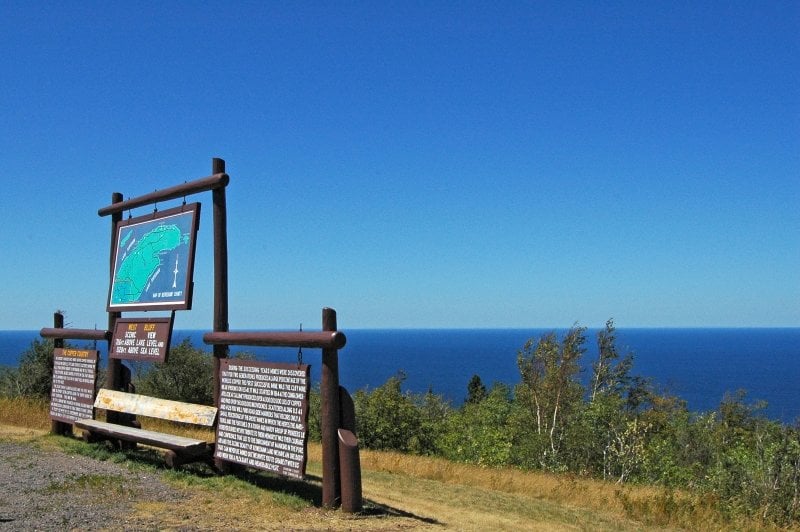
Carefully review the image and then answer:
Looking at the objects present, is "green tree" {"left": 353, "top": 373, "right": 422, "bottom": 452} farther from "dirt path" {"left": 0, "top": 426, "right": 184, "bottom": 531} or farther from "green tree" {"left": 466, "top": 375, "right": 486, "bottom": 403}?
"green tree" {"left": 466, "top": 375, "right": 486, "bottom": 403}

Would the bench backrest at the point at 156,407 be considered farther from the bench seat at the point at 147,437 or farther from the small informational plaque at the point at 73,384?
the small informational plaque at the point at 73,384

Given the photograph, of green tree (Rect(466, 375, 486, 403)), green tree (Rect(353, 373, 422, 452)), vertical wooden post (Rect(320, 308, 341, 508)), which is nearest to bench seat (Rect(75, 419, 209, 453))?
vertical wooden post (Rect(320, 308, 341, 508))

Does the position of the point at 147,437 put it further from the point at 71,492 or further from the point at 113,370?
the point at 113,370

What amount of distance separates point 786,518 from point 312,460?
9.68 m

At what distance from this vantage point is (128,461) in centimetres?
1167

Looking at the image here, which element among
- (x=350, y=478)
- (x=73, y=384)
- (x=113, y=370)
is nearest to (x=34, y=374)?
(x=73, y=384)

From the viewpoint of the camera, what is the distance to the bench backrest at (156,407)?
417 inches

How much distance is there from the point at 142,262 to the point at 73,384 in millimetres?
3440

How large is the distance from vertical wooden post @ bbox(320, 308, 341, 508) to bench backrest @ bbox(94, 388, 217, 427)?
237cm

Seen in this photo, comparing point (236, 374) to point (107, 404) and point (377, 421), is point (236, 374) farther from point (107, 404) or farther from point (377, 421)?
point (377, 421)

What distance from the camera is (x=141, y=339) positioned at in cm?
1239

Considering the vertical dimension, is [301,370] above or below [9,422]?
above

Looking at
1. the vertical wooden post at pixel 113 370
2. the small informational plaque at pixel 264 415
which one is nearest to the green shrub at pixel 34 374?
the vertical wooden post at pixel 113 370

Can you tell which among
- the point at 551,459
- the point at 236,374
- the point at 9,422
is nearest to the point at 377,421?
the point at 551,459
